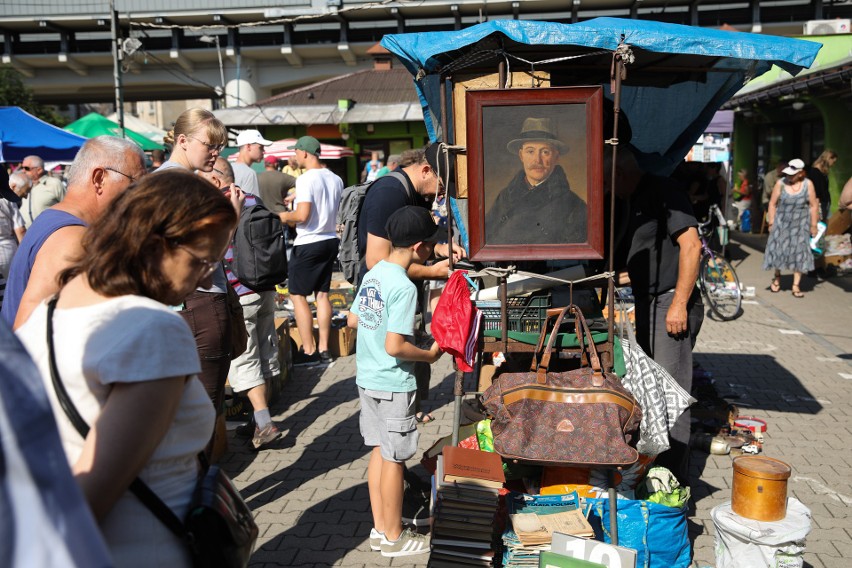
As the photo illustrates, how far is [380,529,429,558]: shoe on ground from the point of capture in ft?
13.0

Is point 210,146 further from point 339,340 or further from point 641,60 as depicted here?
point 339,340

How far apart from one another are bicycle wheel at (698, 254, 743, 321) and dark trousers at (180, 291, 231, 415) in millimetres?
7146

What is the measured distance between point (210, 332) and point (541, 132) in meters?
2.06

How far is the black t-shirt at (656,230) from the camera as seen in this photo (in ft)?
14.8

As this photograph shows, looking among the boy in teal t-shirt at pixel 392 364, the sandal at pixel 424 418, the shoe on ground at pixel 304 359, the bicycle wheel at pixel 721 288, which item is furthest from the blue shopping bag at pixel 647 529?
the bicycle wheel at pixel 721 288

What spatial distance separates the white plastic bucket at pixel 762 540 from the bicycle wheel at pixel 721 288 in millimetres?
6416

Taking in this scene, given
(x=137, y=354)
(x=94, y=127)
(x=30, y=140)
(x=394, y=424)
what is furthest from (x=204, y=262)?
(x=94, y=127)

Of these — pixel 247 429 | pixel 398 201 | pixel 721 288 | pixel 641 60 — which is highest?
pixel 641 60

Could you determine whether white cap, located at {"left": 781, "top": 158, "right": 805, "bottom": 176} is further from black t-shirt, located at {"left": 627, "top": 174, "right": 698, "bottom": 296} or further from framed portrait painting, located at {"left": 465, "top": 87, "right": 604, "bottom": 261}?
framed portrait painting, located at {"left": 465, "top": 87, "right": 604, "bottom": 261}

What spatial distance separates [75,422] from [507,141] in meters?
2.82

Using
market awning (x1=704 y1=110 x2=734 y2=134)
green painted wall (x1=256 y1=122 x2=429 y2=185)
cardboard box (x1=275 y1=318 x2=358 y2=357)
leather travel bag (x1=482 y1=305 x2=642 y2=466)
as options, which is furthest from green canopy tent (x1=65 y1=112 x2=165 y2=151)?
leather travel bag (x1=482 y1=305 x2=642 y2=466)

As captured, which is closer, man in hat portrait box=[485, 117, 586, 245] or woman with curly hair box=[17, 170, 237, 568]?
woman with curly hair box=[17, 170, 237, 568]

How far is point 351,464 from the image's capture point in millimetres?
5328

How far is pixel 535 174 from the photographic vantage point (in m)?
3.99
